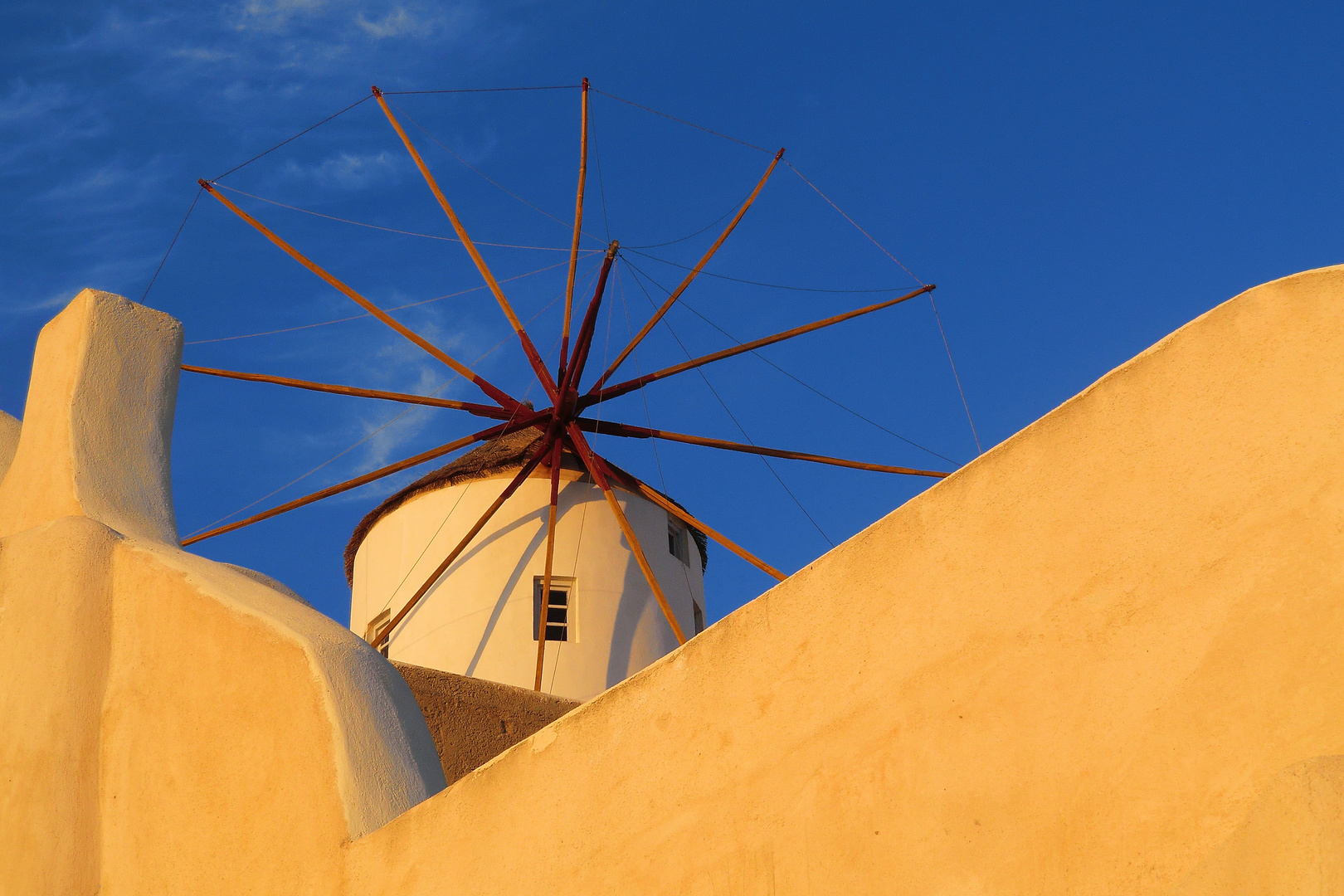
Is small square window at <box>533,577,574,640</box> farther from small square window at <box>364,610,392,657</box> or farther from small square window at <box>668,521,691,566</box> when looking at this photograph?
small square window at <box>364,610,392,657</box>

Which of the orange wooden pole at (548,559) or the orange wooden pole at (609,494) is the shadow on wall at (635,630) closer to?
the orange wooden pole at (609,494)

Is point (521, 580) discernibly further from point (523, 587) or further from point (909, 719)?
point (909, 719)

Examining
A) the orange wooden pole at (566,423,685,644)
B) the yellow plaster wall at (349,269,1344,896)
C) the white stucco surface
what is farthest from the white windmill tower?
the yellow plaster wall at (349,269,1344,896)

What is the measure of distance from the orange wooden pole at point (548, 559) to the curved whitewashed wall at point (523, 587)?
11 centimetres

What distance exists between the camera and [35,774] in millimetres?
4227

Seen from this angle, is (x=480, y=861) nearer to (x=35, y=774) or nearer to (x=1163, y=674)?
(x=35, y=774)

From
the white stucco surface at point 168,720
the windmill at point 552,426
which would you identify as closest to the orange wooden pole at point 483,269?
the windmill at point 552,426

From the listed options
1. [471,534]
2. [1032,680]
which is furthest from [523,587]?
[1032,680]

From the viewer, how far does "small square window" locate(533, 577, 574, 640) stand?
12.1 metres

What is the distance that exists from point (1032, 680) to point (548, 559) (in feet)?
27.9

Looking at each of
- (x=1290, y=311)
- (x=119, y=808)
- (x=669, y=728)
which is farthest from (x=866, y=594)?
(x=119, y=808)

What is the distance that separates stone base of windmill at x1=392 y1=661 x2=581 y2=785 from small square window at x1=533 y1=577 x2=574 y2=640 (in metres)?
3.71

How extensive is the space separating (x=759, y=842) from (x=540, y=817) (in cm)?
70

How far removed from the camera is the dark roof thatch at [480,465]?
41.9 feet
